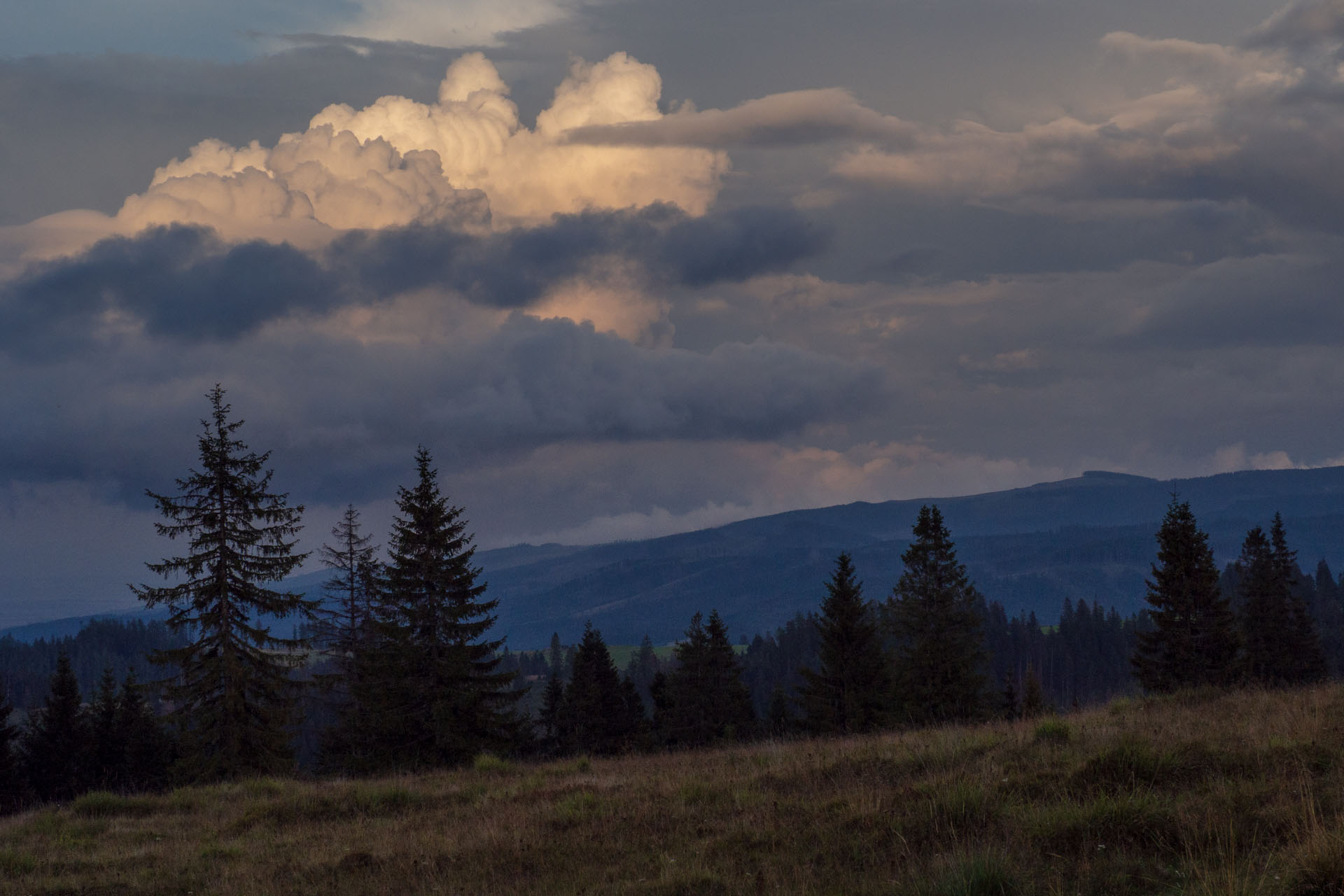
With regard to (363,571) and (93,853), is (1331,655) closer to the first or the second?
(363,571)

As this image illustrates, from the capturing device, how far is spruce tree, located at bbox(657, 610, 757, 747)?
2414 inches

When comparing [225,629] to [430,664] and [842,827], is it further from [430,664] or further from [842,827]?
[842,827]

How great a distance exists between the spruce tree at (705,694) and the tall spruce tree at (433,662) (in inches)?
1024

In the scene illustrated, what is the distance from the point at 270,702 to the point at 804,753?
2644cm

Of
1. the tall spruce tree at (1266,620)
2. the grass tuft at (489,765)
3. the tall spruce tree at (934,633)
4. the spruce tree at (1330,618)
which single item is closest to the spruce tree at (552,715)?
the tall spruce tree at (934,633)

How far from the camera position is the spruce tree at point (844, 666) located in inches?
2088

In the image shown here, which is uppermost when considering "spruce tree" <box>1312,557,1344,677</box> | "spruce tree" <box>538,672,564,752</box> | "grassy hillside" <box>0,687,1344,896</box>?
"grassy hillside" <box>0,687,1344,896</box>

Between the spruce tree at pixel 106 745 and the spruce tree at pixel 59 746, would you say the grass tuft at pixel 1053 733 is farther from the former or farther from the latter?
the spruce tree at pixel 59 746

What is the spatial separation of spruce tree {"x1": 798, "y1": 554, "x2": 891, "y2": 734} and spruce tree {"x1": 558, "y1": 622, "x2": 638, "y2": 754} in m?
11.5

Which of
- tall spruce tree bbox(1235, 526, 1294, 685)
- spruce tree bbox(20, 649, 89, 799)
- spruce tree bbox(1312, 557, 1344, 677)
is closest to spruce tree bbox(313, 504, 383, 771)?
spruce tree bbox(20, 649, 89, 799)

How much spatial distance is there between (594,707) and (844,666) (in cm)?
1581

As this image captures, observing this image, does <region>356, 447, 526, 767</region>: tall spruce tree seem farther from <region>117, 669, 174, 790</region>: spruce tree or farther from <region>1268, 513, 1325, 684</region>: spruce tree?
<region>1268, 513, 1325, 684</region>: spruce tree

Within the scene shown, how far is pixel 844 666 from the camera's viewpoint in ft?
175

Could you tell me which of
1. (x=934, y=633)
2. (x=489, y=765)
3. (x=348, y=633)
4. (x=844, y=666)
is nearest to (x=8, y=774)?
(x=348, y=633)
